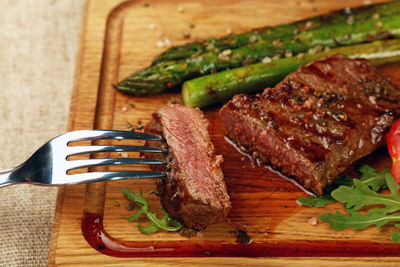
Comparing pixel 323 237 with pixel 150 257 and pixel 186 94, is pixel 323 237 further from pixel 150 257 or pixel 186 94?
pixel 186 94

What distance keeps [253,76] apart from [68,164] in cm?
272

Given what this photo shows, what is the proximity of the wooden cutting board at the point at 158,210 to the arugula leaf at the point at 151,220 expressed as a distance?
10 cm

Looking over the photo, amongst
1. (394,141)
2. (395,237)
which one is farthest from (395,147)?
(395,237)

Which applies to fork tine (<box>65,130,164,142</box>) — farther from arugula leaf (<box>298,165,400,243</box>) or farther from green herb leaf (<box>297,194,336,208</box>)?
arugula leaf (<box>298,165,400,243</box>)

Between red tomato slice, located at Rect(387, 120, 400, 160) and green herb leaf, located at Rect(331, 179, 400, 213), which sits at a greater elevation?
red tomato slice, located at Rect(387, 120, 400, 160)

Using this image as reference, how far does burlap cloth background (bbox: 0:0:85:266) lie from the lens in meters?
5.84

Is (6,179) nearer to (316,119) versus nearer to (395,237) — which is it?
(316,119)

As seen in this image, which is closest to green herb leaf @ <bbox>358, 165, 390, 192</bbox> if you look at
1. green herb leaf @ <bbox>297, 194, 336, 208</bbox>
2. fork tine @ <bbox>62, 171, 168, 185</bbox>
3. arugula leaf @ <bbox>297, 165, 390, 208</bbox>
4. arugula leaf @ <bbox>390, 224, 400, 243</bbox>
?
arugula leaf @ <bbox>297, 165, 390, 208</bbox>

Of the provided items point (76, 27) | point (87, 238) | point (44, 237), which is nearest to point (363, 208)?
point (87, 238)

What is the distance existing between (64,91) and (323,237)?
179 inches

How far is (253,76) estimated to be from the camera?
6352 mm

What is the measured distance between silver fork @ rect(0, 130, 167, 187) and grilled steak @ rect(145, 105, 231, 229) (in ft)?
0.52

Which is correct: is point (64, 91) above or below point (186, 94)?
below

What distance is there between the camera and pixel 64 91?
7445 mm
